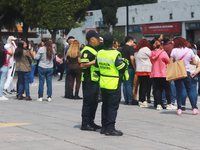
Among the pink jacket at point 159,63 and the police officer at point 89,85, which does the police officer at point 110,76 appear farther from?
the pink jacket at point 159,63

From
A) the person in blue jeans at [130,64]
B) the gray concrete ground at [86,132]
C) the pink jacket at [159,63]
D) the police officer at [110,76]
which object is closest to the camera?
the gray concrete ground at [86,132]

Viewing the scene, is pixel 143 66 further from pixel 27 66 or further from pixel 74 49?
pixel 27 66

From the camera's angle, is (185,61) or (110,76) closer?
(110,76)

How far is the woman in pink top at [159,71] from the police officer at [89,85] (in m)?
3.10

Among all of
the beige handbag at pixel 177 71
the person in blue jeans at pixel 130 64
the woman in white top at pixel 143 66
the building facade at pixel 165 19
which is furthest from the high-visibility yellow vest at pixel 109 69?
the building facade at pixel 165 19

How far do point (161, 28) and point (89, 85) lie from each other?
115 feet

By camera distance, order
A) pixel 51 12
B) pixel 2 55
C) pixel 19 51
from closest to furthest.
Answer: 1. pixel 2 55
2. pixel 19 51
3. pixel 51 12

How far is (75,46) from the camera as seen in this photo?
12.2 meters

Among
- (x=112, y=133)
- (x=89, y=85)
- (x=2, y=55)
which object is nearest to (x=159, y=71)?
(x=89, y=85)

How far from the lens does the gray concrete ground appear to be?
5.84 metres

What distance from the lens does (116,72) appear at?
21.7 feet

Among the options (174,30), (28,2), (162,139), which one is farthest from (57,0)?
(162,139)

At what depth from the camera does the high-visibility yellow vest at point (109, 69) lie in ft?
21.5

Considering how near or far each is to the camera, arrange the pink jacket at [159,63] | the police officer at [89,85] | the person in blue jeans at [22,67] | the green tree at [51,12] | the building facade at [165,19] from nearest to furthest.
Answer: the police officer at [89,85]
the pink jacket at [159,63]
the person in blue jeans at [22,67]
the green tree at [51,12]
the building facade at [165,19]
